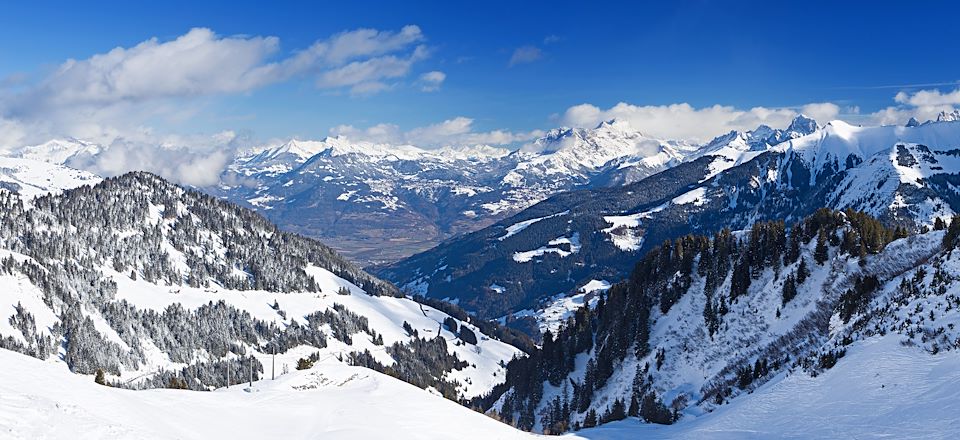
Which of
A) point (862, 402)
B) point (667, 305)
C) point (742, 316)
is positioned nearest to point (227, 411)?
point (862, 402)

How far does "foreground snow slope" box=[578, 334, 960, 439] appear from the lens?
2812 centimetres

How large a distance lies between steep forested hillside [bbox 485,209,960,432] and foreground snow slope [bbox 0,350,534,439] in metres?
26.5

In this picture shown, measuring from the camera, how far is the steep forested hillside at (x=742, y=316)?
173ft

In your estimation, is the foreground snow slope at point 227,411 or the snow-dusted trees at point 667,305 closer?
the foreground snow slope at point 227,411

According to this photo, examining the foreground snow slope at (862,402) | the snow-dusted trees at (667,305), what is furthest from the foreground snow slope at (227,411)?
the snow-dusted trees at (667,305)

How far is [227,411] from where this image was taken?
43656 mm

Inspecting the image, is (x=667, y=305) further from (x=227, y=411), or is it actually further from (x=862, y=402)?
(x=227, y=411)

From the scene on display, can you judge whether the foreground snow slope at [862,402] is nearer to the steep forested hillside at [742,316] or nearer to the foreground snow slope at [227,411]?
the steep forested hillside at [742,316]

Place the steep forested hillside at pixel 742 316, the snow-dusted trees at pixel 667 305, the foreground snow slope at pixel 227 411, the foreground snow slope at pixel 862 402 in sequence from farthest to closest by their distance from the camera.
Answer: the snow-dusted trees at pixel 667 305 < the steep forested hillside at pixel 742 316 < the foreground snow slope at pixel 227 411 < the foreground snow slope at pixel 862 402

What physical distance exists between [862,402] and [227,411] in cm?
3995

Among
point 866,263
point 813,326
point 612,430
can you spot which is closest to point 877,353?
point 612,430

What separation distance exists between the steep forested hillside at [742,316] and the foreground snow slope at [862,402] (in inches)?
86.8

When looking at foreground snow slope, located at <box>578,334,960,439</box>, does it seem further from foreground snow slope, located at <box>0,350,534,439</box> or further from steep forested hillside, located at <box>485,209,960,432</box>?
foreground snow slope, located at <box>0,350,534,439</box>

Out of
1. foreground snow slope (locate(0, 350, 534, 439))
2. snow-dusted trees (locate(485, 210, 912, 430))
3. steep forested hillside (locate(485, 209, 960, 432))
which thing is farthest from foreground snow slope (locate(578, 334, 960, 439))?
foreground snow slope (locate(0, 350, 534, 439))
